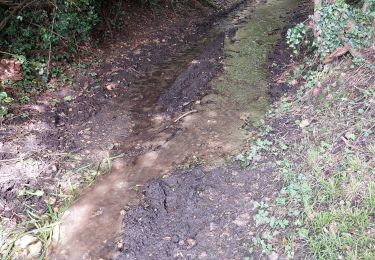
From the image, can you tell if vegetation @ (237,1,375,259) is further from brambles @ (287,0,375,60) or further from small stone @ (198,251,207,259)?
small stone @ (198,251,207,259)

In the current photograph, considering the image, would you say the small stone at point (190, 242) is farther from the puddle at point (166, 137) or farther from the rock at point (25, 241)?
the rock at point (25, 241)

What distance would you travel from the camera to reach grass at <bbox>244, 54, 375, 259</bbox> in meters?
3.08

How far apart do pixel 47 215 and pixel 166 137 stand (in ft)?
6.26

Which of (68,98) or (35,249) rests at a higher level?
(68,98)

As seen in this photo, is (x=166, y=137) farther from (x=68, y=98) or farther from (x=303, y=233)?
(x=303, y=233)

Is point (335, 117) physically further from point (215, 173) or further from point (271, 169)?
point (215, 173)

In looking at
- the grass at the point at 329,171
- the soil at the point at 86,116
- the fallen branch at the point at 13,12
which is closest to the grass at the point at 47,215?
the soil at the point at 86,116

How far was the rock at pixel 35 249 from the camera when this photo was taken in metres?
3.75

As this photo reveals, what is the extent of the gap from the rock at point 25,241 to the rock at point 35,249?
0.16 ft

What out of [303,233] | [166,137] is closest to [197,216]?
[303,233]

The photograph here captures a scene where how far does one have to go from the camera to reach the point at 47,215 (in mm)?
4133

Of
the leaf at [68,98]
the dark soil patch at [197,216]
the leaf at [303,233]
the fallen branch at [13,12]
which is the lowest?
the dark soil patch at [197,216]

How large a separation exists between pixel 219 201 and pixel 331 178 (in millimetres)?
1187

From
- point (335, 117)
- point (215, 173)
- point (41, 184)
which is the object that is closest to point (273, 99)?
point (335, 117)
